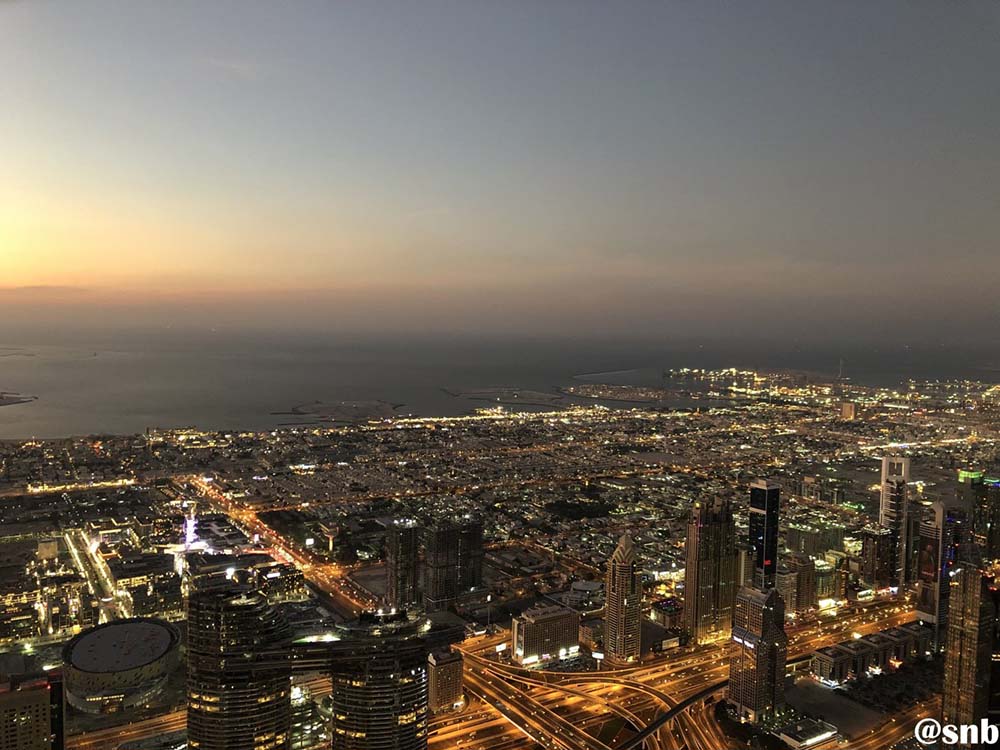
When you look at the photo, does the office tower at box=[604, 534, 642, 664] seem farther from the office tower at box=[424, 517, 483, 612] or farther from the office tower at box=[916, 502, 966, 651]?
the office tower at box=[916, 502, 966, 651]

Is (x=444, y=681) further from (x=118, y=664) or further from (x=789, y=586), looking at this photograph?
(x=789, y=586)

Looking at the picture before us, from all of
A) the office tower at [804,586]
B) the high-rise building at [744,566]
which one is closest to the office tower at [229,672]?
the high-rise building at [744,566]

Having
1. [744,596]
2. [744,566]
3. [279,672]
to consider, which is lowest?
[744,566]

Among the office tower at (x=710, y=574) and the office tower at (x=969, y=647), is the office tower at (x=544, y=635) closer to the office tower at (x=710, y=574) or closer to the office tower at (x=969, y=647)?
the office tower at (x=710, y=574)

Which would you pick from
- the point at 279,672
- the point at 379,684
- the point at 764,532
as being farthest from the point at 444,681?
the point at 764,532

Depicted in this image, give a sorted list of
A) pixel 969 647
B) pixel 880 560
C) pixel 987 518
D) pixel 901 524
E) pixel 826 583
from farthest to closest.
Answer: pixel 901 524
pixel 880 560
pixel 987 518
pixel 826 583
pixel 969 647

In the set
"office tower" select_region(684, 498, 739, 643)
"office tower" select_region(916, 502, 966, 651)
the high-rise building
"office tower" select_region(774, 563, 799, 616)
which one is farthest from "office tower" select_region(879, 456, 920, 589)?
"office tower" select_region(684, 498, 739, 643)

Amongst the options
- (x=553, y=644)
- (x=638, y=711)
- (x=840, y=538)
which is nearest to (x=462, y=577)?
(x=553, y=644)
